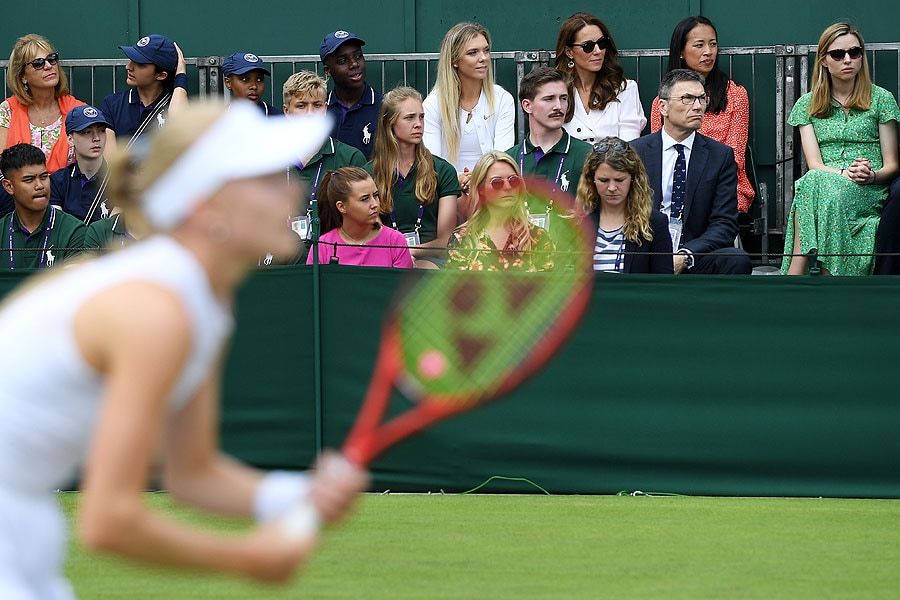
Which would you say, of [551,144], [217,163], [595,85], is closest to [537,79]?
[551,144]

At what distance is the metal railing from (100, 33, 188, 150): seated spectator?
2.97 ft

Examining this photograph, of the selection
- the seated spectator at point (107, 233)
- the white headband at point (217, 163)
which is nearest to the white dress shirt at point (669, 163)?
the seated spectator at point (107, 233)

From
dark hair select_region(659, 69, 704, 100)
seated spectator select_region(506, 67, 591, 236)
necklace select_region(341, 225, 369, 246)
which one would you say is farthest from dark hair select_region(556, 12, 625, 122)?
necklace select_region(341, 225, 369, 246)

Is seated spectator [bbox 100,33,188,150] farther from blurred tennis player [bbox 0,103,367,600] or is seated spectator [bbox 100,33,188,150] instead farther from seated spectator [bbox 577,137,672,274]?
blurred tennis player [bbox 0,103,367,600]

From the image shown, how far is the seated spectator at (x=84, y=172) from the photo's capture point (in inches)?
362

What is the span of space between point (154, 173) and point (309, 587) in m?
3.52

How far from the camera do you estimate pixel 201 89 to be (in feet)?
35.7

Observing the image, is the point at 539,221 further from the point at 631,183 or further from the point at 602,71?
the point at 602,71

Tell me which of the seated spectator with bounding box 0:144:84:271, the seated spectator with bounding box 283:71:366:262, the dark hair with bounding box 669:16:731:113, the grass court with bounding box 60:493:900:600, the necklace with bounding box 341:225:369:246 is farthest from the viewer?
the dark hair with bounding box 669:16:731:113

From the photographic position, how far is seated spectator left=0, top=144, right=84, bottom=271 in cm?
856

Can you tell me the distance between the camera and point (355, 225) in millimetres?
8164

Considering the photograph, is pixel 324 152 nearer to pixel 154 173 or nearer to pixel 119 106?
pixel 119 106

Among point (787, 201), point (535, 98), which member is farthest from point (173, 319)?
point (787, 201)

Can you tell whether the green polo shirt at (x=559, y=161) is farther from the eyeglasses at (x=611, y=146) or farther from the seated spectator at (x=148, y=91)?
the seated spectator at (x=148, y=91)
